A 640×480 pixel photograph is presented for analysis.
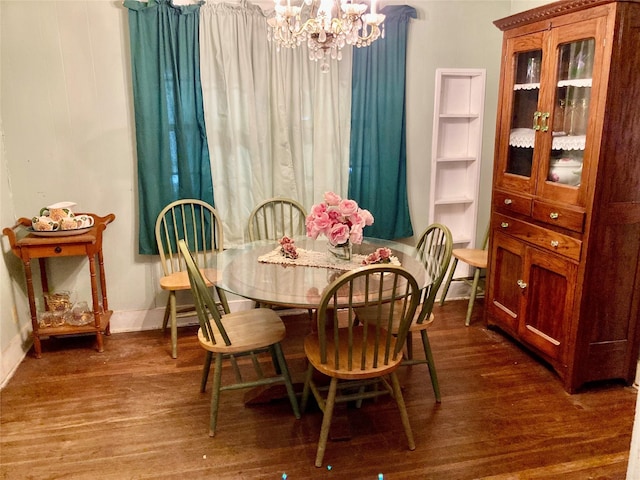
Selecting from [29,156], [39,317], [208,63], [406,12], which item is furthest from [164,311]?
[406,12]

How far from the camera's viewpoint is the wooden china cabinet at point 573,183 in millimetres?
2482

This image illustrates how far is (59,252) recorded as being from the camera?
310 cm

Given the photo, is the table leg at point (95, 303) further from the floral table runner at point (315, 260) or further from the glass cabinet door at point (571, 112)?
the glass cabinet door at point (571, 112)

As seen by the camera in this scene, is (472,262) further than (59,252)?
Yes

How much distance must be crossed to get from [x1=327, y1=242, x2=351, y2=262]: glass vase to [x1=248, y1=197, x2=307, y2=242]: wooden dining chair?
0.88 meters

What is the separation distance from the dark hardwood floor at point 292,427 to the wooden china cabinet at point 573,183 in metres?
0.27

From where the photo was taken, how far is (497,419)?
254 cm

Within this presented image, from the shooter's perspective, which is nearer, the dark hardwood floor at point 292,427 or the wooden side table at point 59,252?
the dark hardwood floor at point 292,427

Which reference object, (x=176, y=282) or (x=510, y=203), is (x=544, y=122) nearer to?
(x=510, y=203)

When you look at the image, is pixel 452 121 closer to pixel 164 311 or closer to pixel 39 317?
pixel 164 311

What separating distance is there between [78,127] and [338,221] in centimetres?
193

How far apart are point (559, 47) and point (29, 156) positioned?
321 centimetres

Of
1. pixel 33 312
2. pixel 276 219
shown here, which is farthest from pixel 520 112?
pixel 33 312

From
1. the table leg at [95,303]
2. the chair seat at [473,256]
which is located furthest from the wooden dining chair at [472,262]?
the table leg at [95,303]
